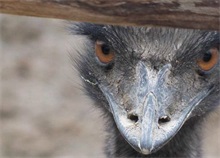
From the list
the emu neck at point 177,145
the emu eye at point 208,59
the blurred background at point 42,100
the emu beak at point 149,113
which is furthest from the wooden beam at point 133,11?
the blurred background at point 42,100

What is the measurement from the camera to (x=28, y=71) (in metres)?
6.58

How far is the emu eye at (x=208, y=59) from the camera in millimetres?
3277

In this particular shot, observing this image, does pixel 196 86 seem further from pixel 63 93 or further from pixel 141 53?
pixel 63 93

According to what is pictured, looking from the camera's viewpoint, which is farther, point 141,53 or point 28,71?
point 28,71

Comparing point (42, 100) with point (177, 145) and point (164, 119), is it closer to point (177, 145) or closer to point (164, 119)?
point (177, 145)

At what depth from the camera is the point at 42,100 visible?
6484 millimetres

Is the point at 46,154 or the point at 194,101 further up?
→ the point at 194,101

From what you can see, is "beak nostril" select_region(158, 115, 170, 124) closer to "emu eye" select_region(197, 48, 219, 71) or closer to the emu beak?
the emu beak

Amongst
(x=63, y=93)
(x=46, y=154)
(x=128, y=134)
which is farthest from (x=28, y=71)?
(x=128, y=134)

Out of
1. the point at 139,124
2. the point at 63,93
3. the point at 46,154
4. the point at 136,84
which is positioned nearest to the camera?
the point at 139,124

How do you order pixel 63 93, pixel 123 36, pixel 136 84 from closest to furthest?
pixel 136 84, pixel 123 36, pixel 63 93

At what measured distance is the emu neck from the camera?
3.58m

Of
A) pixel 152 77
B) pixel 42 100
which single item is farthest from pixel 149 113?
pixel 42 100

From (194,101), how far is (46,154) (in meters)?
2.97
